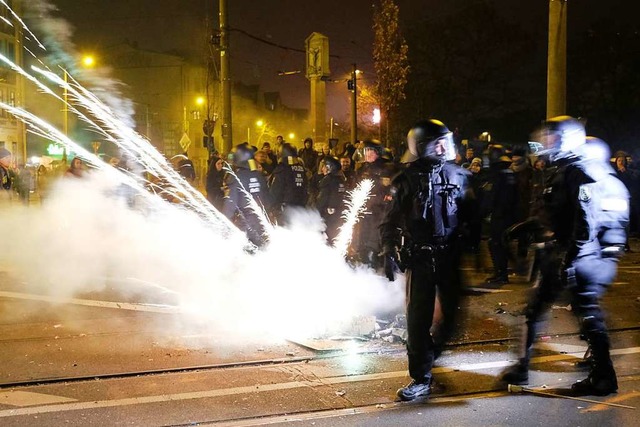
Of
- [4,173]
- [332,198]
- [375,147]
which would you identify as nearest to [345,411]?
[375,147]

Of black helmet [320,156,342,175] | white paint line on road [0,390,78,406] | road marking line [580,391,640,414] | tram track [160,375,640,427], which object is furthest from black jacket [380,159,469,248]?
black helmet [320,156,342,175]

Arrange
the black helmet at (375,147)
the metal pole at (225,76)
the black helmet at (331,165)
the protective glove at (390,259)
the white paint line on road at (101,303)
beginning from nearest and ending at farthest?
the protective glove at (390,259)
the white paint line on road at (101,303)
the black helmet at (375,147)
the black helmet at (331,165)
the metal pole at (225,76)

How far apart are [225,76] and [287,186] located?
7547mm

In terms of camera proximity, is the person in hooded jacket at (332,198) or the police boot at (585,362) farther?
the person in hooded jacket at (332,198)

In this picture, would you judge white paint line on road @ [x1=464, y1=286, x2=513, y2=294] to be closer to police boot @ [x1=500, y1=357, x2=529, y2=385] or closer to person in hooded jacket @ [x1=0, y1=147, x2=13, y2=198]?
police boot @ [x1=500, y1=357, x2=529, y2=385]

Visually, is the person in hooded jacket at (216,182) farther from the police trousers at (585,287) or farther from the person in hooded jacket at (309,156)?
the police trousers at (585,287)

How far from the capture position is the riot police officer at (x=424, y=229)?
494cm

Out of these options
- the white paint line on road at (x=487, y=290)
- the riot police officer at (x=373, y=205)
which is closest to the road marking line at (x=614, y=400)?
the riot police officer at (x=373, y=205)

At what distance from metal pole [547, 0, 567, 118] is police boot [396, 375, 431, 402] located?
7.64 metres

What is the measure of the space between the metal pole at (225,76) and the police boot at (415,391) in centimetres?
1349

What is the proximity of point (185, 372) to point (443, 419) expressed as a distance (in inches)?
87.8

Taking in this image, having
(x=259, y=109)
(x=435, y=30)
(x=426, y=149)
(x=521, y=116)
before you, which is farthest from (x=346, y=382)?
(x=259, y=109)

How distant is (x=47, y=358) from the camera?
6.22 m

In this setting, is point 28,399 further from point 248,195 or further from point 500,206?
point 500,206
